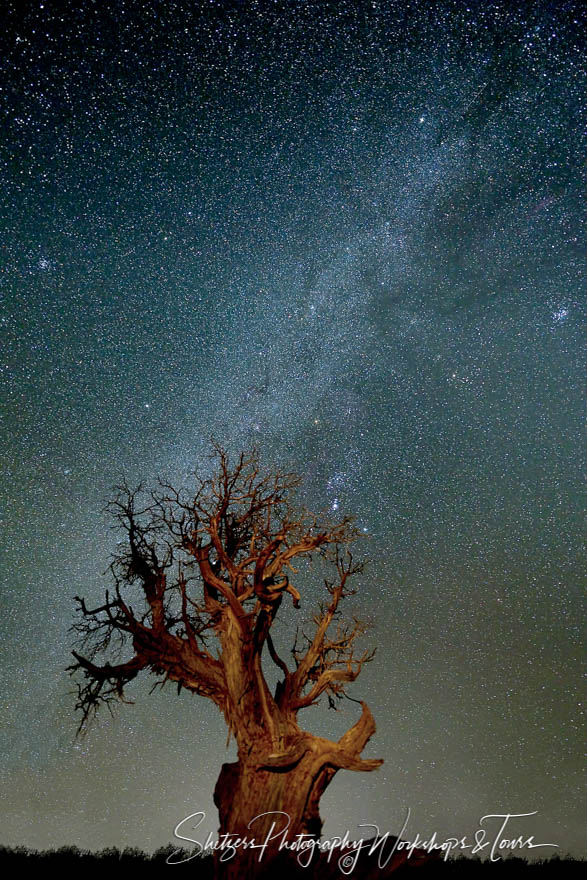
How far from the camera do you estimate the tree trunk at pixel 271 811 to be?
8.43 meters

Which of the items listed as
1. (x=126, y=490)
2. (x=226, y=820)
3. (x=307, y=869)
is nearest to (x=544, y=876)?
(x=307, y=869)

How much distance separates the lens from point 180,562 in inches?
462

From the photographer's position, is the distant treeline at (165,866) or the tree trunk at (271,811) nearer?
the tree trunk at (271,811)

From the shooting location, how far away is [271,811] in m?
8.91

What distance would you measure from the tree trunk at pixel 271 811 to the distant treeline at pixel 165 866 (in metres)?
3.23

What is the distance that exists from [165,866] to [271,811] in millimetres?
8368

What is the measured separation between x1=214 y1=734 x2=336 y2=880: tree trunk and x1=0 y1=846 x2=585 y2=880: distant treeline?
3232 mm

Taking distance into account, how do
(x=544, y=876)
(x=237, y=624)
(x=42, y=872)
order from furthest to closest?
1. (x=544, y=876)
2. (x=42, y=872)
3. (x=237, y=624)

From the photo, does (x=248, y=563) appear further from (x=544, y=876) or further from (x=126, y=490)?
(x=544, y=876)

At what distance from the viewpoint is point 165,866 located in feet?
47.4

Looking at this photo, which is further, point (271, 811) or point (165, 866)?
point (165, 866)

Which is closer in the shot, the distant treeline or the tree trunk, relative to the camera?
the tree trunk

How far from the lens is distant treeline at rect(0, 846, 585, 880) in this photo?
12.9 m

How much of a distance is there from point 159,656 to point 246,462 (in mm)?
4462
